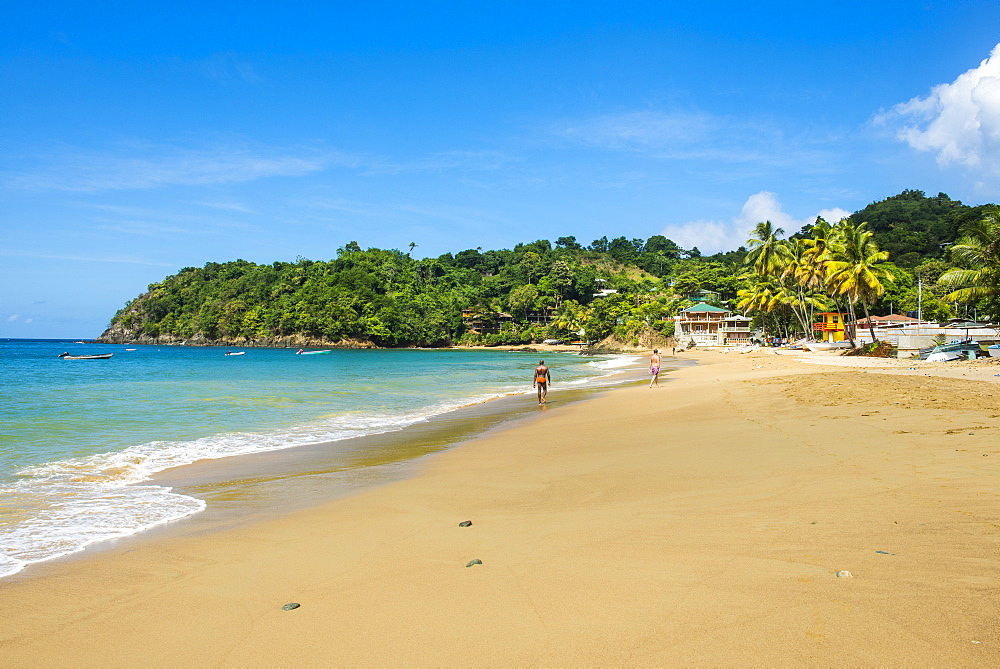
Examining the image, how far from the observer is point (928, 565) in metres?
3.53

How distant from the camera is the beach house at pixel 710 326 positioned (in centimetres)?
8344

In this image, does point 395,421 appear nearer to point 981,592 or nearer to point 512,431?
point 512,431

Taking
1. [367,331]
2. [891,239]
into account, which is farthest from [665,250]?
[367,331]

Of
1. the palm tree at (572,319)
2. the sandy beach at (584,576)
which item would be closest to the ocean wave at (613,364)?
the sandy beach at (584,576)

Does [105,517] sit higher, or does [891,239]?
[891,239]

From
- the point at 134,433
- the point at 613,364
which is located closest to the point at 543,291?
the point at 613,364

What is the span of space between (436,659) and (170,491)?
241 inches

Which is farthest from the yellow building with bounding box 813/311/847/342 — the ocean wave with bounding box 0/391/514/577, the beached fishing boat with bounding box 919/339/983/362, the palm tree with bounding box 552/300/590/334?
the ocean wave with bounding box 0/391/514/577

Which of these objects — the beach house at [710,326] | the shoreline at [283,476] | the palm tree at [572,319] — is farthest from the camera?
the palm tree at [572,319]

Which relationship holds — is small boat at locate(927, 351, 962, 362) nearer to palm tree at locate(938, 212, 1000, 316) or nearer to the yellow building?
palm tree at locate(938, 212, 1000, 316)

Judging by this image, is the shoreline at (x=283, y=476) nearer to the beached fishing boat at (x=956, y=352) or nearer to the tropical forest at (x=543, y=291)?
the beached fishing boat at (x=956, y=352)

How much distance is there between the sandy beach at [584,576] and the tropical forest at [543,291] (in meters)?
42.6

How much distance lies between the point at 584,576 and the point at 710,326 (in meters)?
87.8

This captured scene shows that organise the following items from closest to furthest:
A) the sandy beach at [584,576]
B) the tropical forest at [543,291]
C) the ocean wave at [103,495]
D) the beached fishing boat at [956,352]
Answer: the sandy beach at [584,576] → the ocean wave at [103,495] → the beached fishing boat at [956,352] → the tropical forest at [543,291]
